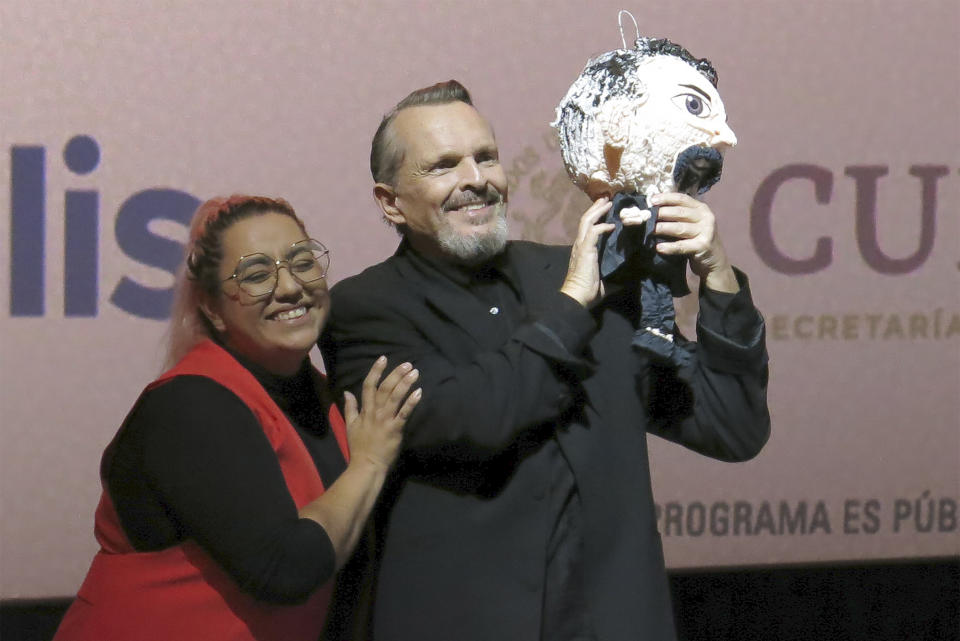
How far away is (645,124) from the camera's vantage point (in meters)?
1.85

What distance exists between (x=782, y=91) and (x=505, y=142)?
0.92m

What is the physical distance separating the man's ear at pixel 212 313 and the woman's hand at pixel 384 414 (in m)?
0.29

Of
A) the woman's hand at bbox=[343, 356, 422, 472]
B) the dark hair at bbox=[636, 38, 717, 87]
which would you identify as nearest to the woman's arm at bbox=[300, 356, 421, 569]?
the woman's hand at bbox=[343, 356, 422, 472]

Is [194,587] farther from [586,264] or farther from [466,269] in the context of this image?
[586,264]

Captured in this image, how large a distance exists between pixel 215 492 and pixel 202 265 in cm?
40

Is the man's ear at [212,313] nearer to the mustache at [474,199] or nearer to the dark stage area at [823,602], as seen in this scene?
the mustache at [474,199]

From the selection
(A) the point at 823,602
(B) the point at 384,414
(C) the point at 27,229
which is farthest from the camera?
(A) the point at 823,602

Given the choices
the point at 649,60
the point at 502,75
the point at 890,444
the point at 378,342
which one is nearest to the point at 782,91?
the point at 502,75

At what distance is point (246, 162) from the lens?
11.4 feet

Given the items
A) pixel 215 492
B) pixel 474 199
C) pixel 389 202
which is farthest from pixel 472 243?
pixel 215 492

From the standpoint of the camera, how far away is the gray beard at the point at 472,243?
193 centimetres

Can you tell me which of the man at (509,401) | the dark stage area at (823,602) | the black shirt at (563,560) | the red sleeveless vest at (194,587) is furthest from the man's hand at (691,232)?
the dark stage area at (823,602)

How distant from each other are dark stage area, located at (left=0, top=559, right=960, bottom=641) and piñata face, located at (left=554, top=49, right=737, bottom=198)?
2.31m

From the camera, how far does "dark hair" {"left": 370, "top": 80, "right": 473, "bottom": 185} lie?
1980mm
